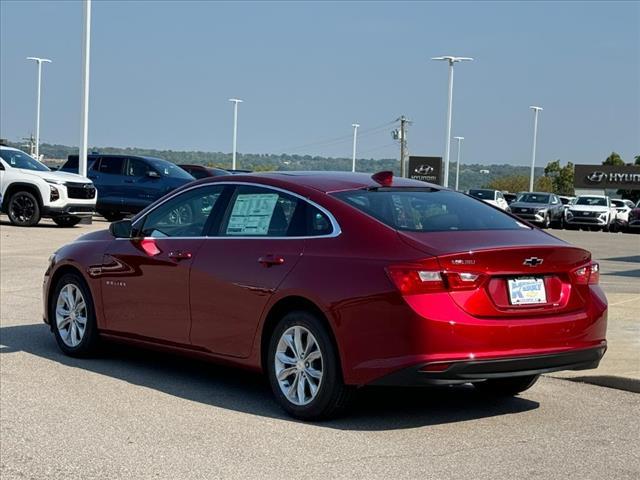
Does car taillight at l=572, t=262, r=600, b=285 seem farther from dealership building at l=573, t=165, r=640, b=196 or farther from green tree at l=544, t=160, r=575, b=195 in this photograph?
green tree at l=544, t=160, r=575, b=195

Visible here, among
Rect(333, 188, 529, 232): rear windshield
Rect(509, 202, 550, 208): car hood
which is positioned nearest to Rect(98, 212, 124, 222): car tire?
Rect(509, 202, 550, 208): car hood

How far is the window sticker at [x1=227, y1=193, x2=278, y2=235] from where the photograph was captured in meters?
7.31

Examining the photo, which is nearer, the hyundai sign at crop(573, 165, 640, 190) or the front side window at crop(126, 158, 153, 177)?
the front side window at crop(126, 158, 153, 177)

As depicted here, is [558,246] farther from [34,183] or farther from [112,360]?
[34,183]

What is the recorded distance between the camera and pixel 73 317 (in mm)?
8883

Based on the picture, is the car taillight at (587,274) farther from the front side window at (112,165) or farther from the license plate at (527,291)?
the front side window at (112,165)

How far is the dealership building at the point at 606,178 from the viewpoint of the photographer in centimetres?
7850

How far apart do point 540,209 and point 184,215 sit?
122 ft

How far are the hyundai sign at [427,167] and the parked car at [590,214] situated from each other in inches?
812

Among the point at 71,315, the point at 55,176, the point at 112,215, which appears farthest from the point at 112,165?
the point at 71,315

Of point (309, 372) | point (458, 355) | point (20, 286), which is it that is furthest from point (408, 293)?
point (20, 286)

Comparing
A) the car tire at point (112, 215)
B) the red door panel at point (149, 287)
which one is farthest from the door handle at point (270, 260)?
the car tire at point (112, 215)

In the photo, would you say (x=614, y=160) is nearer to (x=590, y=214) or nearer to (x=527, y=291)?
(x=590, y=214)

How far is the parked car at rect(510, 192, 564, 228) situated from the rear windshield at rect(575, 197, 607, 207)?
34.2 inches
